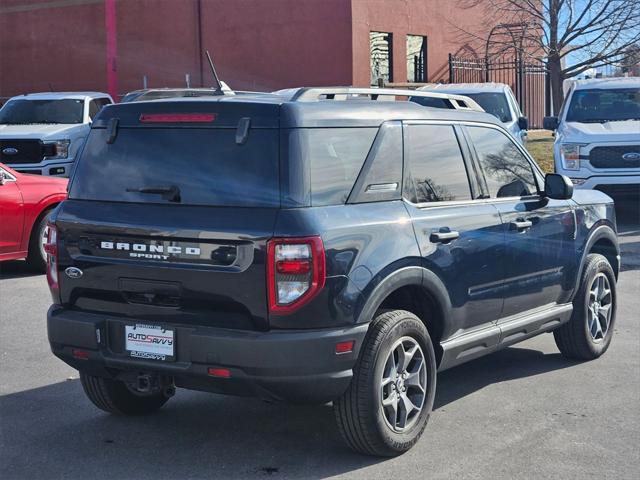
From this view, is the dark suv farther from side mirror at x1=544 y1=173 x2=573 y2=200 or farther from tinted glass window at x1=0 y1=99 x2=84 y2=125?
tinted glass window at x1=0 y1=99 x2=84 y2=125

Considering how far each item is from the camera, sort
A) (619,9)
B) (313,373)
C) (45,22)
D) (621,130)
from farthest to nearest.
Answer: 1. (45,22)
2. (619,9)
3. (621,130)
4. (313,373)

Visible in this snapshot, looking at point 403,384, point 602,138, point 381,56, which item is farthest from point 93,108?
point 403,384

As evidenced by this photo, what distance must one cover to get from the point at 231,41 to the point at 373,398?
2329cm

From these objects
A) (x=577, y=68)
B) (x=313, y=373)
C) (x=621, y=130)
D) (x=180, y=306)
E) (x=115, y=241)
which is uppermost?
(x=577, y=68)

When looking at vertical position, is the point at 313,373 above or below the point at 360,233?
below

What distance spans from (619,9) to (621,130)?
9.24 metres

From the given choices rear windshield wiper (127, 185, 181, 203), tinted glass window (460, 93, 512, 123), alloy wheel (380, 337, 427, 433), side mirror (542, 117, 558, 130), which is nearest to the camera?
rear windshield wiper (127, 185, 181, 203)

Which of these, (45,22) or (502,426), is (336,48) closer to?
(45,22)

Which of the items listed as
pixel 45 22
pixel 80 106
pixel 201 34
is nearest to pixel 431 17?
pixel 201 34

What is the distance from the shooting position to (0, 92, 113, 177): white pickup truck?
15219 mm

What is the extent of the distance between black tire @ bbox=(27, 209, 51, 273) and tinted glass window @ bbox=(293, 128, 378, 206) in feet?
21.8

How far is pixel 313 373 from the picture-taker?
4.66 metres

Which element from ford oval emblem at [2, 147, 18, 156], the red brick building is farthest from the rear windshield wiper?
the red brick building

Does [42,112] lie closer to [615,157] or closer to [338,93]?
[615,157]
